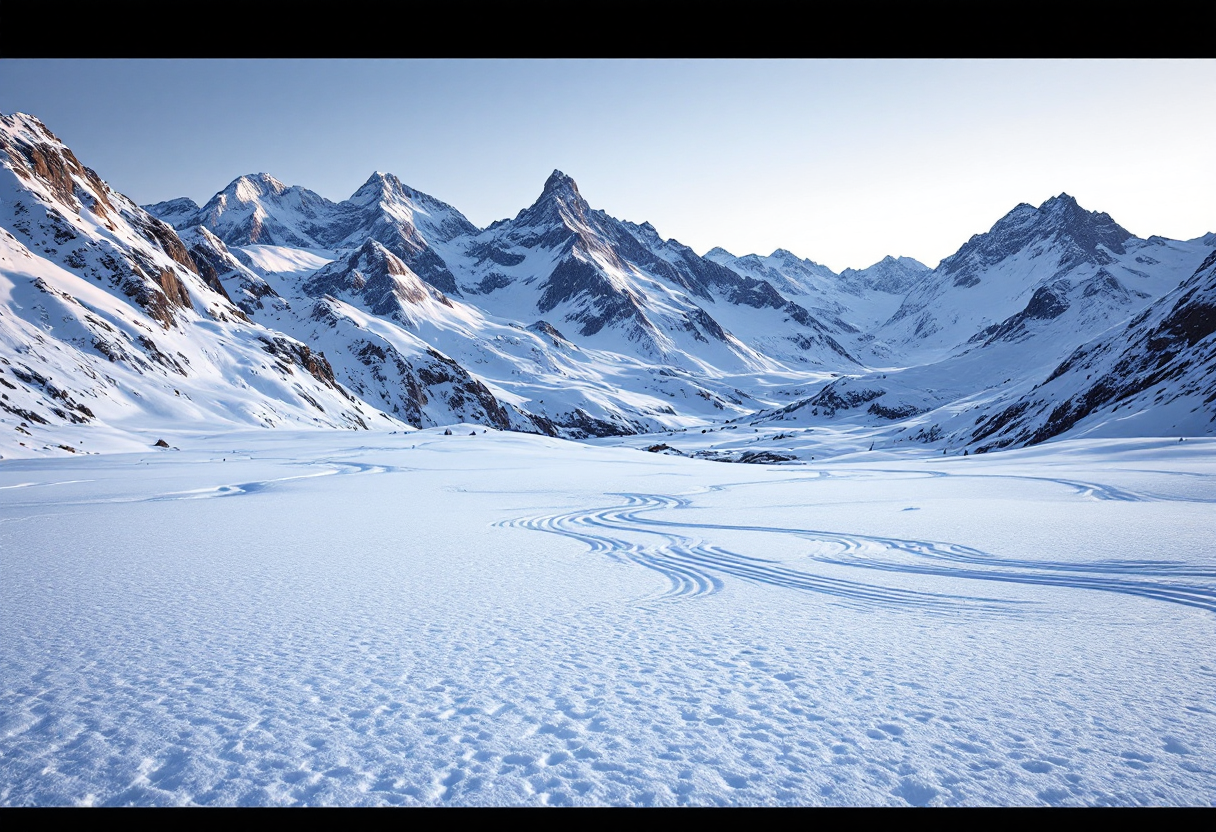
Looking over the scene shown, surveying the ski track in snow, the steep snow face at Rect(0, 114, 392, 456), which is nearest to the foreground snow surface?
the ski track in snow

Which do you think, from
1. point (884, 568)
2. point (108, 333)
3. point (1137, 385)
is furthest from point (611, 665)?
point (108, 333)

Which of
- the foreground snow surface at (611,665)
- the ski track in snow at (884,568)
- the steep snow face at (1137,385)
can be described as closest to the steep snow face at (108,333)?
the foreground snow surface at (611,665)

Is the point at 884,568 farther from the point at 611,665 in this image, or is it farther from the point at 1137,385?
the point at 1137,385

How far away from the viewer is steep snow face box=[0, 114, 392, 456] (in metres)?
59.2

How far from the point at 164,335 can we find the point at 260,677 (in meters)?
106

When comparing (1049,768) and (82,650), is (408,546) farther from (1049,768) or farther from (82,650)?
(1049,768)

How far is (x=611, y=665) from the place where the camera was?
425 centimetres

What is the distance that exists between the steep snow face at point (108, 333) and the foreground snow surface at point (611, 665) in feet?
153

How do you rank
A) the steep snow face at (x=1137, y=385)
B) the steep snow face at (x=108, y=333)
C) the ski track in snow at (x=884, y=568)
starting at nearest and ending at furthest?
the ski track in snow at (x=884, y=568) < the steep snow face at (x=1137, y=385) < the steep snow face at (x=108, y=333)

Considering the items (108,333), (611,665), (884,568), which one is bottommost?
(611,665)

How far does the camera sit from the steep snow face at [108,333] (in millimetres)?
59188

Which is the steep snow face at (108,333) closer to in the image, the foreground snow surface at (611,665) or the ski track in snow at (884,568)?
the foreground snow surface at (611,665)

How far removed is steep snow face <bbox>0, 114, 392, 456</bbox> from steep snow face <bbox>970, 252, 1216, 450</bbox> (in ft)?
282

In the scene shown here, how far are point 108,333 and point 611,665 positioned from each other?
97536 millimetres
